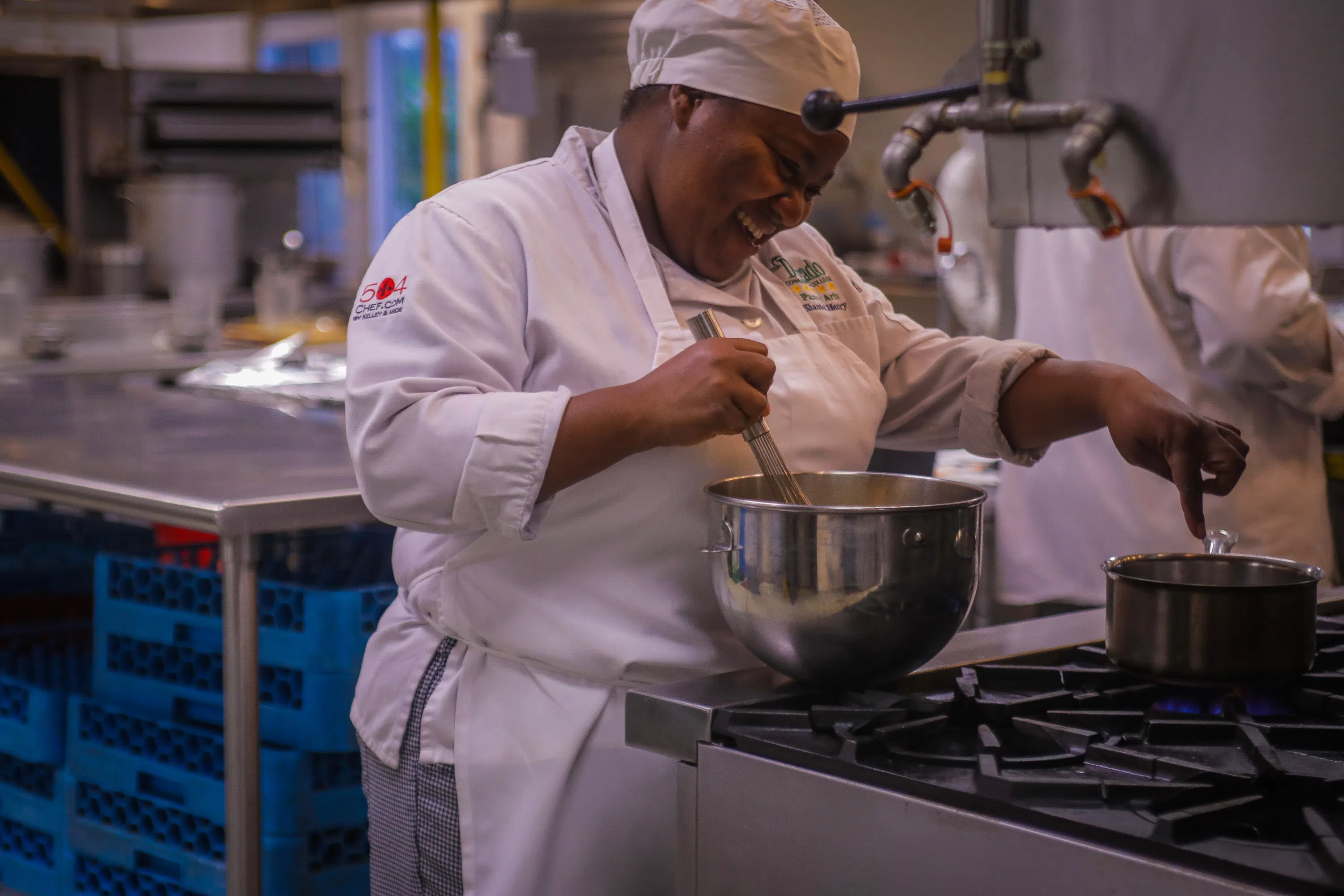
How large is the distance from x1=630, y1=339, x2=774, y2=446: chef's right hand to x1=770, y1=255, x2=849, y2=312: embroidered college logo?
330 millimetres

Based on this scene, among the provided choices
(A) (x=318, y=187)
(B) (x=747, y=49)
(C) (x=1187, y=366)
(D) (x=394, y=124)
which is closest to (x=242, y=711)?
(B) (x=747, y=49)

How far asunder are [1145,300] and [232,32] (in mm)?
6710

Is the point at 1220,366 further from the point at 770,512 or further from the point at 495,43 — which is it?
the point at 495,43

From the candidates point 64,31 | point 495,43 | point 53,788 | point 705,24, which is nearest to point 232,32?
point 64,31

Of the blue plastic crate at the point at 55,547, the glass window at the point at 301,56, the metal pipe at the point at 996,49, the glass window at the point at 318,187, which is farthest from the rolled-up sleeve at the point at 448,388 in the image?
the glass window at the point at 301,56

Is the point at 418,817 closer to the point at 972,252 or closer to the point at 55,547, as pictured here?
the point at 55,547

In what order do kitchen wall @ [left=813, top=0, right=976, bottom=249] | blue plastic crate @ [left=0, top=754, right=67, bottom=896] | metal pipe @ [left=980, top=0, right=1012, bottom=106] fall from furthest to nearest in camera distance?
1. kitchen wall @ [left=813, top=0, right=976, bottom=249]
2. blue plastic crate @ [left=0, top=754, right=67, bottom=896]
3. metal pipe @ [left=980, top=0, right=1012, bottom=106]

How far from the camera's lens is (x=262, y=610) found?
2.12 meters

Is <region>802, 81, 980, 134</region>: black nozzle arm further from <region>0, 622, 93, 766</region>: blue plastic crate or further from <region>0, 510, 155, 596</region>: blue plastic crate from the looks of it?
<region>0, 510, 155, 596</region>: blue plastic crate

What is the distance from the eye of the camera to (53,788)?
92.9 inches

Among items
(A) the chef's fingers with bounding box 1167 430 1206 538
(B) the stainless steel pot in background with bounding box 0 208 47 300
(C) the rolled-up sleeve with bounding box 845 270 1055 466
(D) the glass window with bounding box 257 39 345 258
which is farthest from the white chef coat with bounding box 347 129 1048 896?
(D) the glass window with bounding box 257 39 345 258

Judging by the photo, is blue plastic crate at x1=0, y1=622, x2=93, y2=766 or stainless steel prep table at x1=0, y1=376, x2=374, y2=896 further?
blue plastic crate at x1=0, y1=622, x2=93, y2=766

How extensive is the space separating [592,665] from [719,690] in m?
→ 0.17

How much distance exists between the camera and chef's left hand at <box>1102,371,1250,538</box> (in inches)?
54.3
